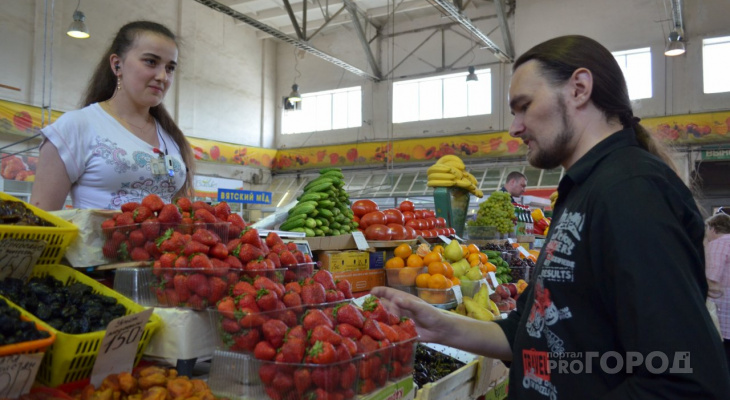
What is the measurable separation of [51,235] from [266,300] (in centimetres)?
68

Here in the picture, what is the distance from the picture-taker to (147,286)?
5.20 feet

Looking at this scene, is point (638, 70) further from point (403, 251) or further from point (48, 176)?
point (48, 176)

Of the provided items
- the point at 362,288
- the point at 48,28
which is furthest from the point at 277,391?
the point at 48,28

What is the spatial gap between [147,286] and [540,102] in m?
1.26

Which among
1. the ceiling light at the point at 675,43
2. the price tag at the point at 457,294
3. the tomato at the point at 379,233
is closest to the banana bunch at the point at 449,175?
the tomato at the point at 379,233

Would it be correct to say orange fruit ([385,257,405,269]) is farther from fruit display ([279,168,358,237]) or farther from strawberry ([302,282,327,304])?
strawberry ([302,282,327,304])

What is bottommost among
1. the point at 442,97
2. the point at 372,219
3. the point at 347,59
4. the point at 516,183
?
the point at 372,219

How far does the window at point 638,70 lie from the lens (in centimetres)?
1291

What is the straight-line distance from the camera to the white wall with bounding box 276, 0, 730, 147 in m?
12.5

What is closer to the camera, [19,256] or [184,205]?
[19,256]

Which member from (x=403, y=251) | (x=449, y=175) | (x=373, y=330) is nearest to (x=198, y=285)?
(x=373, y=330)

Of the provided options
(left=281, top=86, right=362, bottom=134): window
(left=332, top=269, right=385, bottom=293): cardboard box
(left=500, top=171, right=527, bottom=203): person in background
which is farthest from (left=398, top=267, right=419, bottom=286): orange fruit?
(left=281, top=86, right=362, bottom=134): window

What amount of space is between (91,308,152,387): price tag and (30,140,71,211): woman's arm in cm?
92

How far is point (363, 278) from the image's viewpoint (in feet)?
9.97
